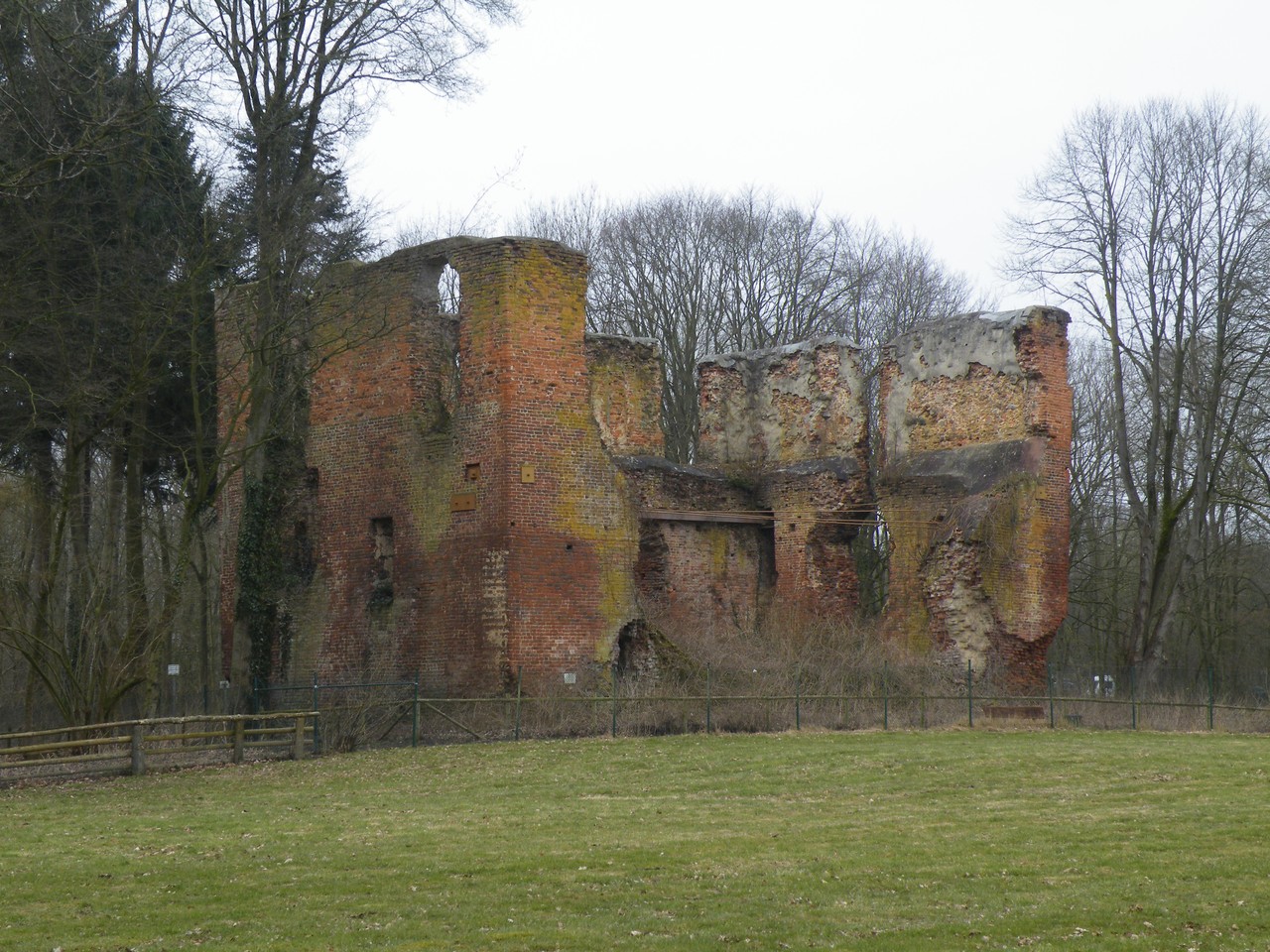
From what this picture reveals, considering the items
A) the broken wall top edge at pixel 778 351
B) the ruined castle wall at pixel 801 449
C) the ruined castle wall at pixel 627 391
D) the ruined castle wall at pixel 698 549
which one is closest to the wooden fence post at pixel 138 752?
the ruined castle wall at pixel 698 549

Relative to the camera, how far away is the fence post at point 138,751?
17859 millimetres

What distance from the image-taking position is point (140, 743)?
18.0 meters

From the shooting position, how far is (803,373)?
27656 millimetres

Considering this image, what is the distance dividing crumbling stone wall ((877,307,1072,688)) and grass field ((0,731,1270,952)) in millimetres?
6294

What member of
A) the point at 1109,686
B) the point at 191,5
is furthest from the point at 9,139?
the point at 1109,686

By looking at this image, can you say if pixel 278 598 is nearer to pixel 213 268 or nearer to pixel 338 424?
pixel 338 424

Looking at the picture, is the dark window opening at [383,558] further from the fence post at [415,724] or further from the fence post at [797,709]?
the fence post at [797,709]

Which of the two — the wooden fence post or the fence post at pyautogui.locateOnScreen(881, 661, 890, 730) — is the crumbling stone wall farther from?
the wooden fence post

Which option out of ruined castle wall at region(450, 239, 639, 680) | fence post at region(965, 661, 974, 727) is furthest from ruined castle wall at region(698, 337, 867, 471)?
ruined castle wall at region(450, 239, 639, 680)

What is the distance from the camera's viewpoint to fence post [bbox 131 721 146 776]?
1786 centimetres

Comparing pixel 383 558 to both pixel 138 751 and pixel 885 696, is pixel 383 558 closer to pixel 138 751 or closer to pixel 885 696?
pixel 138 751

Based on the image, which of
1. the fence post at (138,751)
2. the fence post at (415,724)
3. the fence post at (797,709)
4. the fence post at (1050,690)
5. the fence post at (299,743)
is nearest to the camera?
the fence post at (138,751)

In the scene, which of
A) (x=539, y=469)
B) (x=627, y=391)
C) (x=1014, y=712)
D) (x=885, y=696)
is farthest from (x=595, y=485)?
(x=1014, y=712)

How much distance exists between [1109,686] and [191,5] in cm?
1892
